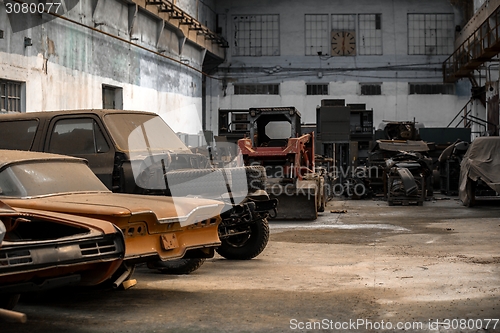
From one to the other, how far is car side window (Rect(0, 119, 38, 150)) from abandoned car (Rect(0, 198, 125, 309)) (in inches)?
121

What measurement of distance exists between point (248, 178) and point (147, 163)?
145 centimetres

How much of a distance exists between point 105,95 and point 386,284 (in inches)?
586

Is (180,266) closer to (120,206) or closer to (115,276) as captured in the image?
(115,276)

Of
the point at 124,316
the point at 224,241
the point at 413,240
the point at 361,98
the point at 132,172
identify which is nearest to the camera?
the point at 124,316

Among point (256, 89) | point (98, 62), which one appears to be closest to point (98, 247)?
point (98, 62)

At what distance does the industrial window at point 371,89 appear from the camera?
34688mm

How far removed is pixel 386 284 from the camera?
727 cm

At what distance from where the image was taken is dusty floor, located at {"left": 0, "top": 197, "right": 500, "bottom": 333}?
18.1 feet

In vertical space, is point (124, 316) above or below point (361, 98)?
below

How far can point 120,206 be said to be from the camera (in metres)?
5.98

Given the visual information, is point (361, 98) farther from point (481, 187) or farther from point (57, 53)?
point (57, 53)

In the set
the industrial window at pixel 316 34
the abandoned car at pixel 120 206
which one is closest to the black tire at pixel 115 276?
the abandoned car at pixel 120 206

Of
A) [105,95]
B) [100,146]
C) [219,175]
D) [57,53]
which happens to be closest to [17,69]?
[57,53]

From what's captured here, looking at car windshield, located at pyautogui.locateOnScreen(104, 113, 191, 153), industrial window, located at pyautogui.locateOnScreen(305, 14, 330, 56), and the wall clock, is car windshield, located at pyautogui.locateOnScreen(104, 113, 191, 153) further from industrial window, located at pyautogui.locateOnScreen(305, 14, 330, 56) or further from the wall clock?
the wall clock
